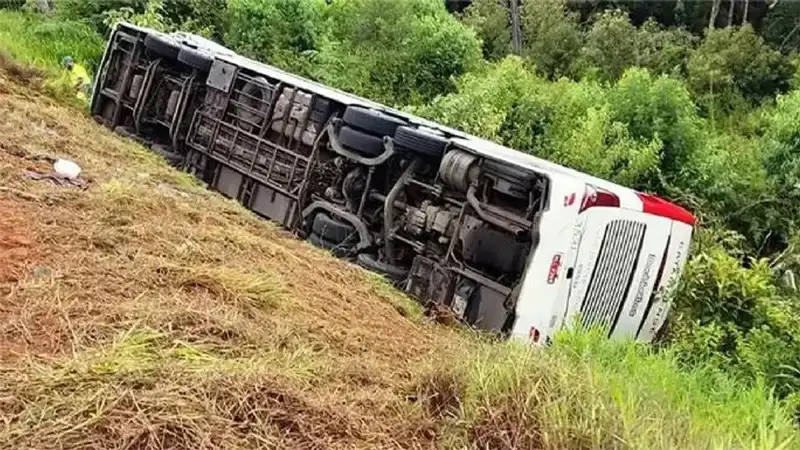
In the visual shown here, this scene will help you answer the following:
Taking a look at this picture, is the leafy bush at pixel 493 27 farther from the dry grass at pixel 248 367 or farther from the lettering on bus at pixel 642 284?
the dry grass at pixel 248 367

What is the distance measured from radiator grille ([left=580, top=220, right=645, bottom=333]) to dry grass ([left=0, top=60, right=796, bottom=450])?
1.27 m

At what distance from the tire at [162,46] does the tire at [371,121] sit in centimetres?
265

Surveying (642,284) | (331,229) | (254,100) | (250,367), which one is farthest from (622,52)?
(250,367)

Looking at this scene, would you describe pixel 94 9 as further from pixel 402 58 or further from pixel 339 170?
pixel 339 170

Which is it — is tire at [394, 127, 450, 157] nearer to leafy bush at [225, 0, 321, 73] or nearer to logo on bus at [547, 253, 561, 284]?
logo on bus at [547, 253, 561, 284]

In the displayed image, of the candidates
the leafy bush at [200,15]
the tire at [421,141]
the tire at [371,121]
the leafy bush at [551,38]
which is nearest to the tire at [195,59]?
the tire at [371,121]

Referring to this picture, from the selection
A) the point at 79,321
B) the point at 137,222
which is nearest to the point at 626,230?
the point at 137,222

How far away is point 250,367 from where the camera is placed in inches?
137

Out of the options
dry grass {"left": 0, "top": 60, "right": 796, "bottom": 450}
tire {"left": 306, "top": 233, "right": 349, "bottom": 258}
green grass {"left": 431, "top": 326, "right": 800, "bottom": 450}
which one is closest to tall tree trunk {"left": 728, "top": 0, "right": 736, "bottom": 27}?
tire {"left": 306, "top": 233, "right": 349, "bottom": 258}

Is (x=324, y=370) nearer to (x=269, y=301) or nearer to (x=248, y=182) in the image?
(x=269, y=301)

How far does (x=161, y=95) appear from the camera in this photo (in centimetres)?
946

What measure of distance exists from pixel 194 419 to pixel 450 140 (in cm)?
402

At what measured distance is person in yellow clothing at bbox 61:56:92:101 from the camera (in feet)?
36.3

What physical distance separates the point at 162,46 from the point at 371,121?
3201 millimetres
